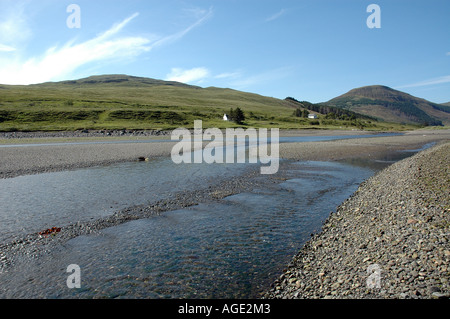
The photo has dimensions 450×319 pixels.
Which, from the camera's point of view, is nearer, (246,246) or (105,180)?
(246,246)

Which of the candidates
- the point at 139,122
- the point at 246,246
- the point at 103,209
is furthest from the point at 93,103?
the point at 246,246

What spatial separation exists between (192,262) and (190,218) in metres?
4.45

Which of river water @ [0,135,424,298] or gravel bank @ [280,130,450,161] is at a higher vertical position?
gravel bank @ [280,130,450,161]

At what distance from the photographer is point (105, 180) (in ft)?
73.3

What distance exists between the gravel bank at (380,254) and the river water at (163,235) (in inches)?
32.9

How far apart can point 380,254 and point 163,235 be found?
7968 millimetres

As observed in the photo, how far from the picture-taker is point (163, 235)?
39.3 ft

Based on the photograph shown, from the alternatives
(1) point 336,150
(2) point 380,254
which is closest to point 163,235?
(2) point 380,254

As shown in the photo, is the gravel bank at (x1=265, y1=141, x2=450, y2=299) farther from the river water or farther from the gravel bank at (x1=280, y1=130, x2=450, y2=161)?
the gravel bank at (x1=280, y1=130, x2=450, y2=161)

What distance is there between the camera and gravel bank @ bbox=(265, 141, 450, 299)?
22.0ft

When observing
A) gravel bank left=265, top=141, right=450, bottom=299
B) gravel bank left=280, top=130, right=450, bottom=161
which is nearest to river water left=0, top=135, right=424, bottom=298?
gravel bank left=265, top=141, right=450, bottom=299

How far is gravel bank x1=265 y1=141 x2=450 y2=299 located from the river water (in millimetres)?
835

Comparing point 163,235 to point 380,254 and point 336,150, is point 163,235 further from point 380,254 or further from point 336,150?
point 336,150
